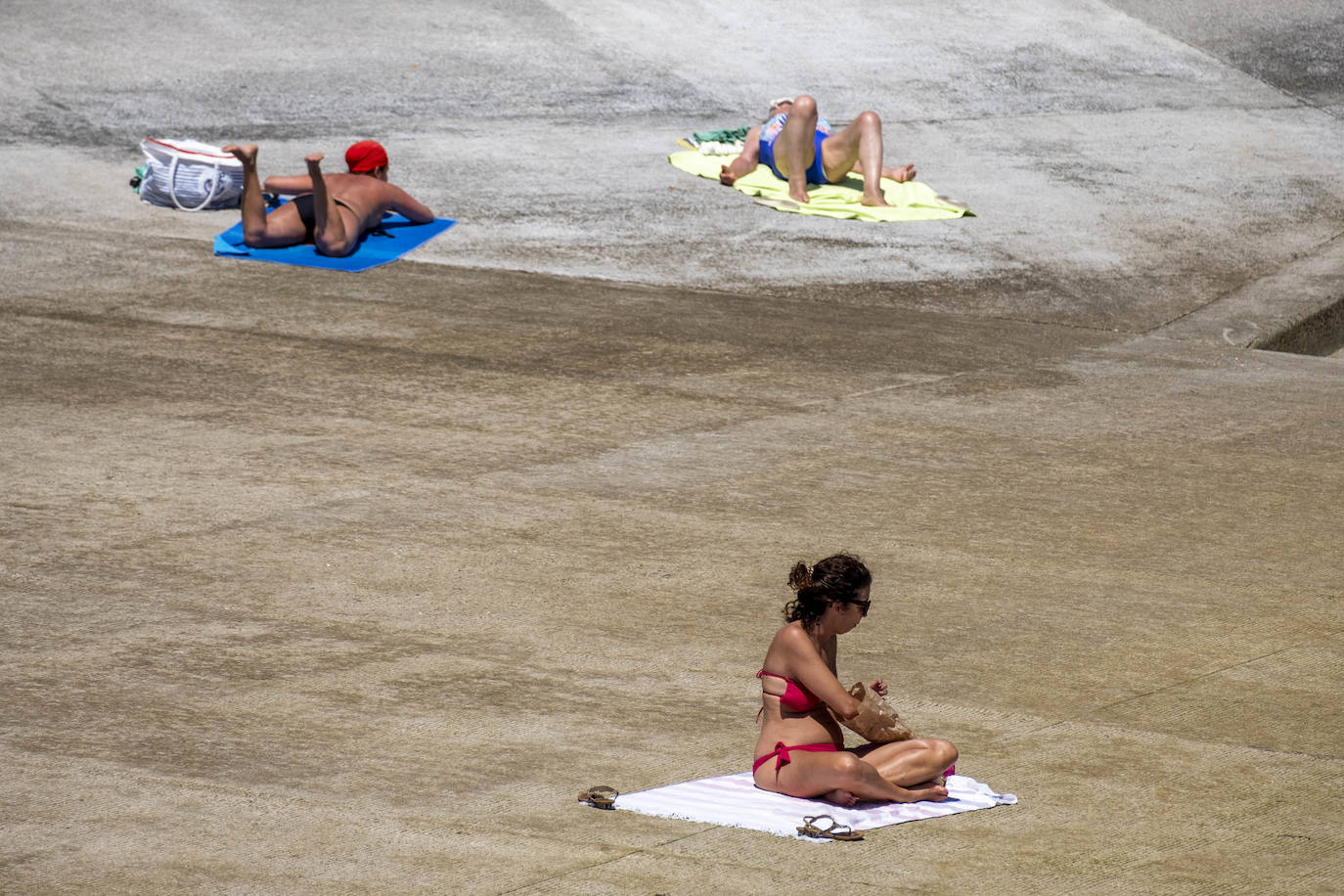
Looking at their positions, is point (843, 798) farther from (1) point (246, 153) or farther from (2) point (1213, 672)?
(1) point (246, 153)

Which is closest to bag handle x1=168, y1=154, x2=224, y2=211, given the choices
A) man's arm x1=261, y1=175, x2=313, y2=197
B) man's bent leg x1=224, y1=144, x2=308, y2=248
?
man's arm x1=261, y1=175, x2=313, y2=197

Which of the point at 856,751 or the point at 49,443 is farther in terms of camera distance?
Result: the point at 49,443

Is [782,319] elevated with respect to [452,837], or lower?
elevated

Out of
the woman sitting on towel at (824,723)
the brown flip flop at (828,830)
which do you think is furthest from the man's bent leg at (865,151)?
the brown flip flop at (828,830)

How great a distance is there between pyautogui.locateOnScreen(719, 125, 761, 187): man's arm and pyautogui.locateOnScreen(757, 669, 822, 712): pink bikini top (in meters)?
9.23

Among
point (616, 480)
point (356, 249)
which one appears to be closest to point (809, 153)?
point (356, 249)

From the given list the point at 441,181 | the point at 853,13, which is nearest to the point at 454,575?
the point at 441,181

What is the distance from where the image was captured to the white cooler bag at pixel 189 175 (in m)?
12.3

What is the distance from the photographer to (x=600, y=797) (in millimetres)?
4570

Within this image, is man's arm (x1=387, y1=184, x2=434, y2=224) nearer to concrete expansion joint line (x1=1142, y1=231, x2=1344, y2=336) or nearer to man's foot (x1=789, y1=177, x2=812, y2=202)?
man's foot (x1=789, y1=177, x2=812, y2=202)

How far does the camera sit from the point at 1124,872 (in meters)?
4.29

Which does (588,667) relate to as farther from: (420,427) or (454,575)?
A: (420,427)

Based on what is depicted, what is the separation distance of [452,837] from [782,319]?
665 centimetres

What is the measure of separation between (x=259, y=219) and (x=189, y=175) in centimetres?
125
